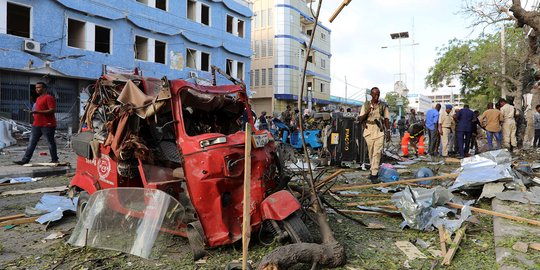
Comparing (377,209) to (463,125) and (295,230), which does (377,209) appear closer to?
(295,230)

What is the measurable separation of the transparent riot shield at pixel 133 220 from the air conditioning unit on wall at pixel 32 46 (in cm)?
1516

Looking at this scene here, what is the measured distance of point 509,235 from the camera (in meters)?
3.86

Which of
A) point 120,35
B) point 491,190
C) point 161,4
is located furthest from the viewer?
point 161,4

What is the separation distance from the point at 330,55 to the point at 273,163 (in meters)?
43.2

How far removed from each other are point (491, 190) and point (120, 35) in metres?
18.8

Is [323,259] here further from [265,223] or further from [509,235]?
[509,235]

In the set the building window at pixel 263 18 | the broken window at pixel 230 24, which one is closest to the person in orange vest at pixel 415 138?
the broken window at pixel 230 24

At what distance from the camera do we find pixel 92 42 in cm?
1817

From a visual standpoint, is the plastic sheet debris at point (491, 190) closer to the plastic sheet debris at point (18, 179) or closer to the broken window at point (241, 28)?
the plastic sheet debris at point (18, 179)

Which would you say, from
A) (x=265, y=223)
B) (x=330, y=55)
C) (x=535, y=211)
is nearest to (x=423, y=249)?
(x=265, y=223)

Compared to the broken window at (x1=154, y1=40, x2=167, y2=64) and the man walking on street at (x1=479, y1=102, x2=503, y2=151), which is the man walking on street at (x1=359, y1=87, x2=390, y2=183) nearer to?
the man walking on street at (x1=479, y1=102, x2=503, y2=151)

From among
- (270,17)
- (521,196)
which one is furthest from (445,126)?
(270,17)

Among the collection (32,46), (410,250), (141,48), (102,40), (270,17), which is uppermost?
(270,17)

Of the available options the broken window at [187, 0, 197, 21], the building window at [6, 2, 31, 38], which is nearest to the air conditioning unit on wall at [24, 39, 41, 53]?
the building window at [6, 2, 31, 38]
